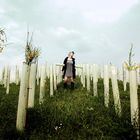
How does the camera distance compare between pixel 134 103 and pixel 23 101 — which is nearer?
pixel 134 103

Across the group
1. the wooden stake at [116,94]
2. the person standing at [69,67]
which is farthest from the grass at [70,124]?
the person standing at [69,67]

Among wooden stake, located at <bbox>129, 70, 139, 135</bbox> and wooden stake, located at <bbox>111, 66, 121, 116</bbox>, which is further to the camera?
wooden stake, located at <bbox>111, 66, 121, 116</bbox>

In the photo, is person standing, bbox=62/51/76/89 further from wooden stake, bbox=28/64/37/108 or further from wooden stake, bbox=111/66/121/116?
wooden stake, bbox=28/64/37/108

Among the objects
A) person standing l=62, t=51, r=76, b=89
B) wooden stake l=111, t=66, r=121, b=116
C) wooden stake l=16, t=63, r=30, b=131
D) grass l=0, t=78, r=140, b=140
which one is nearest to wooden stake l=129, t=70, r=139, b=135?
grass l=0, t=78, r=140, b=140

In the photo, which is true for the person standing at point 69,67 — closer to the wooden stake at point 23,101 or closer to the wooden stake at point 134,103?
the wooden stake at point 23,101

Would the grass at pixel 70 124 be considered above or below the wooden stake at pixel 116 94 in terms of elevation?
below

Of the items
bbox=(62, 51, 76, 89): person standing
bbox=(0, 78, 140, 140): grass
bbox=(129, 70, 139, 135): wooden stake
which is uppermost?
bbox=(62, 51, 76, 89): person standing

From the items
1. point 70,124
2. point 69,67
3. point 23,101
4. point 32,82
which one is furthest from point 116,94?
point 69,67

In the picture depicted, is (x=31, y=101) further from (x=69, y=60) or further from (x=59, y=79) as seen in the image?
(x=59, y=79)

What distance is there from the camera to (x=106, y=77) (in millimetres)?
9742

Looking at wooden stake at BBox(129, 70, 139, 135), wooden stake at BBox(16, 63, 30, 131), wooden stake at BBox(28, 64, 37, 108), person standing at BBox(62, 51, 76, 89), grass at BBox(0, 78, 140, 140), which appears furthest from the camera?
person standing at BBox(62, 51, 76, 89)

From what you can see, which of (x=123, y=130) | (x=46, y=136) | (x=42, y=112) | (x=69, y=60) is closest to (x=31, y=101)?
(x=42, y=112)

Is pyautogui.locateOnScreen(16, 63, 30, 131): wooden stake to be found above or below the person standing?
below

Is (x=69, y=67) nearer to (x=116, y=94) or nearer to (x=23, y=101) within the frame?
(x=116, y=94)
